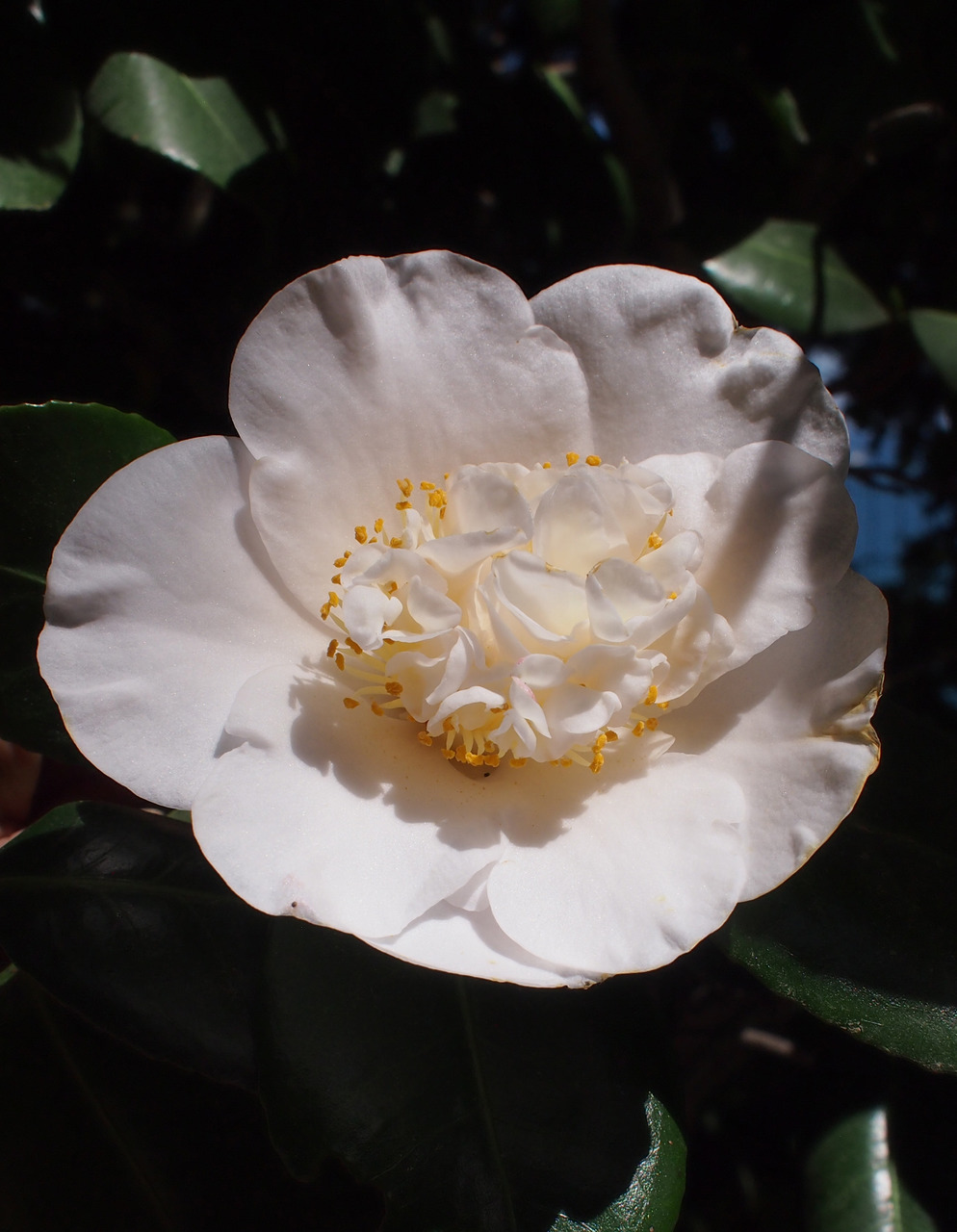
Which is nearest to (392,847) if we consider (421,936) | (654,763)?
(421,936)

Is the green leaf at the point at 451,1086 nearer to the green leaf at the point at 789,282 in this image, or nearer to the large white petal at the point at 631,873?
the large white petal at the point at 631,873

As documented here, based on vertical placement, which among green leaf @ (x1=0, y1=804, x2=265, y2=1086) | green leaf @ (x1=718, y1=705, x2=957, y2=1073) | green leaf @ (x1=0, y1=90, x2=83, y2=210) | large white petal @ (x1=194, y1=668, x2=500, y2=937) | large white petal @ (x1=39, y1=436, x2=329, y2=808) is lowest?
green leaf @ (x1=718, y1=705, x2=957, y2=1073)

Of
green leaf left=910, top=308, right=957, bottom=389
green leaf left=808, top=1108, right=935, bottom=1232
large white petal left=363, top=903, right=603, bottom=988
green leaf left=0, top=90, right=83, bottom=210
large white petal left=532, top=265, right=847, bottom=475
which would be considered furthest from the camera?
green leaf left=910, top=308, right=957, bottom=389

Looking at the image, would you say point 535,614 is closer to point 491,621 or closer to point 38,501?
point 491,621

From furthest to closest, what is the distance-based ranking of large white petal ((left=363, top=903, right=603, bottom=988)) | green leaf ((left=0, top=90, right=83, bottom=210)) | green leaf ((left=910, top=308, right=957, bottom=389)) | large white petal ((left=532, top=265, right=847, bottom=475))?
green leaf ((left=910, top=308, right=957, bottom=389)) < green leaf ((left=0, top=90, right=83, bottom=210)) < large white petal ((left=532, top=265, right=847, bottom=475)) < large white petal ((left=363, top=903, right=603, bottom=988))

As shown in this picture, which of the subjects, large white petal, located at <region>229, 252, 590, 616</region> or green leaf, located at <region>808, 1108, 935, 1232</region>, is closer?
large white petal, located at <region>229, 252, 590, 616</region>

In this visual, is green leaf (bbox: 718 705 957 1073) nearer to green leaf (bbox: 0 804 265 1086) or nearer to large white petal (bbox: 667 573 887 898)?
large white petal (bbox: 667 573 887 898)

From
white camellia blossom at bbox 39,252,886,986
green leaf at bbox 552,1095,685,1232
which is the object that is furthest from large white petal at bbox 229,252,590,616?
green leaf at bbox 552,1095,685,1232

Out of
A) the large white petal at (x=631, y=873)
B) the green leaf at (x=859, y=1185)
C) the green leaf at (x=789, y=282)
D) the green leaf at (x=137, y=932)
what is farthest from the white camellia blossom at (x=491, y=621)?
the green leaf at (x=859, y=1185)
